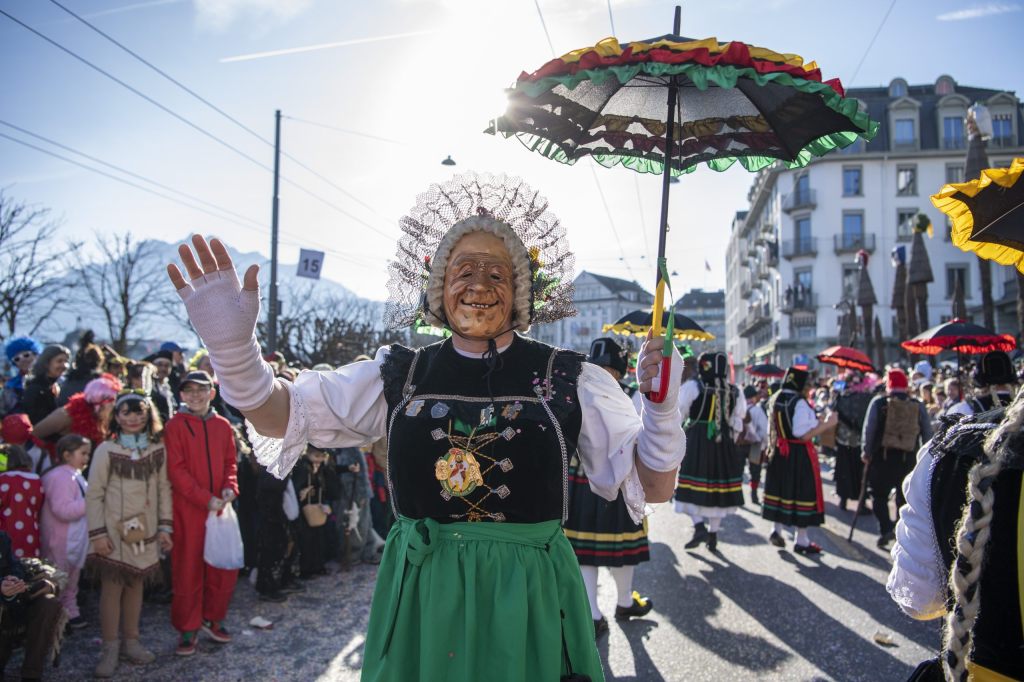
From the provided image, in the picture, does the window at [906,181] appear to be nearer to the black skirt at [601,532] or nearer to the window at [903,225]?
the window at [903,225]

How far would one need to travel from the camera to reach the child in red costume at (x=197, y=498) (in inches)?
188

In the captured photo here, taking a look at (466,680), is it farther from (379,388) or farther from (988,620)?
(988,620)

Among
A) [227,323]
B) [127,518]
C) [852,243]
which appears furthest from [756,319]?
[227,323]

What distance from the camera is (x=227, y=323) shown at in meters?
1.95

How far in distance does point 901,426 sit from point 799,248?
1464 inches

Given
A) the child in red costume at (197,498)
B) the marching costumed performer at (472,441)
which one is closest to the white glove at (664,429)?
the marching costumed performer at (472,441)

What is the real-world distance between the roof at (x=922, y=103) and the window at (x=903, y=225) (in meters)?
3.83

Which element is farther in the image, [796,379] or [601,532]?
[796,379]

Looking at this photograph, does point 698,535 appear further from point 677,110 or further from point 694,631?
point 677,110

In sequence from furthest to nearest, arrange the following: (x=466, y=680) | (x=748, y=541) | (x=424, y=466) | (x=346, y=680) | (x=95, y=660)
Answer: (x=748, y=541) → (x=95, y=660) → (x=346, y=680) → (x=424, y=466) → (x=466, y=680)

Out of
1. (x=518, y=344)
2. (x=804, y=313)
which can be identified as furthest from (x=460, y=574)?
(x=804, y=313)

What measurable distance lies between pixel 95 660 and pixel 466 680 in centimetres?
389

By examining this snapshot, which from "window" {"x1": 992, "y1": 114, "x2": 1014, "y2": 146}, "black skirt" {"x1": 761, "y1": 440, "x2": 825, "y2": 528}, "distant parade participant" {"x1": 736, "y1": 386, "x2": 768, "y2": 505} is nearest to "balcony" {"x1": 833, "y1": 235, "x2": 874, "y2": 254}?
"window" {"x1": 992, "y1": 114, "x2": 1014, "y2": 146}

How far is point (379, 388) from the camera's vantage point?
2.41 meters
